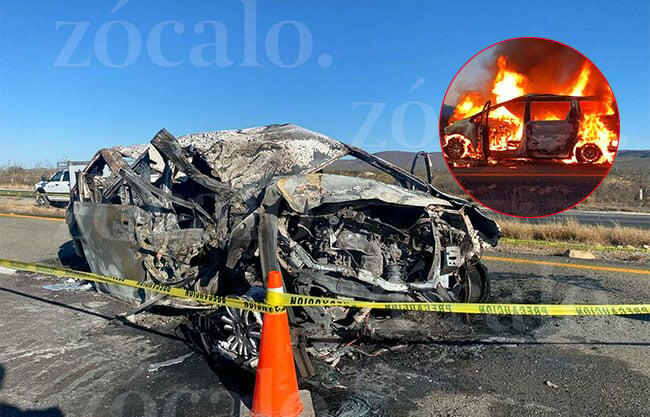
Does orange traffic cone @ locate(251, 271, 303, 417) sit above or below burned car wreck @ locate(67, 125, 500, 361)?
below

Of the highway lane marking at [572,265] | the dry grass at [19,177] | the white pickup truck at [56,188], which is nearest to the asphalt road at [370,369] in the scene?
the highway lane marking at [572,265]

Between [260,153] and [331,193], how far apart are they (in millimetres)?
1394

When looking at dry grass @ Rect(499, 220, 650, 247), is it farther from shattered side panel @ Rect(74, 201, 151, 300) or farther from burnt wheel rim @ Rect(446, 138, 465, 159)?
shattered side panel @ Rect(74, 201, 151, 300)

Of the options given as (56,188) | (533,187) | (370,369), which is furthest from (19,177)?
(370,369)

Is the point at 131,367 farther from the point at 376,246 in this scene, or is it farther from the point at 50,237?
the point at 50,237

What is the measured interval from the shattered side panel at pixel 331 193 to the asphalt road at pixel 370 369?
1.20m

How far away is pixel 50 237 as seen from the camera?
911cm

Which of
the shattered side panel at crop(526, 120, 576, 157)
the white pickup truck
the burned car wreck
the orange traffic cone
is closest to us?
the orange traffic cone

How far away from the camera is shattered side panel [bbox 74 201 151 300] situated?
4293 millimetres

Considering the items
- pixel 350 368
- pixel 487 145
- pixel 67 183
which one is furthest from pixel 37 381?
pixel 67 183

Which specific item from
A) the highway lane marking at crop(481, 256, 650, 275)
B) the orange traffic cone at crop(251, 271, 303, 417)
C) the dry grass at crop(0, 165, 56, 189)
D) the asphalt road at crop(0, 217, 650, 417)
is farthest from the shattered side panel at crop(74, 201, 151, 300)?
the dry grass at crop(0, 165, 56, 189)

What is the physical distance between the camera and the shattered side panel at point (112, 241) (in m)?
4.29

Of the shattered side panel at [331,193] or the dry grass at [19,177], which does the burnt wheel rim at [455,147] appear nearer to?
the shattered side panel at [331,193]

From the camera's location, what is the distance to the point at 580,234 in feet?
30.7
